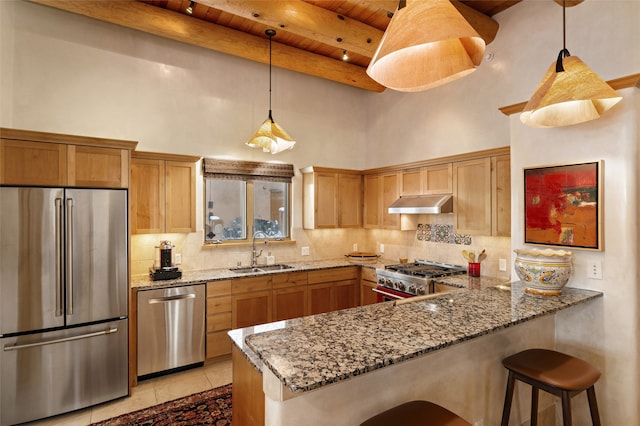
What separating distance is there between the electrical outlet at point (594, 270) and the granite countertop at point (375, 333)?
209 millimetres

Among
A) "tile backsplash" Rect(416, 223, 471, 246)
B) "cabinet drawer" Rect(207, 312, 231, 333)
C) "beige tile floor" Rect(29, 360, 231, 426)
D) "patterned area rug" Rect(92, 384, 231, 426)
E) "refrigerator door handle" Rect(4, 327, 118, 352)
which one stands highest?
"tile backsplash" Rect(416, 223, 471, 246)

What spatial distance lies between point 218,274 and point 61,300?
4.81ft

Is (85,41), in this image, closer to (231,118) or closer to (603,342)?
(231,118)

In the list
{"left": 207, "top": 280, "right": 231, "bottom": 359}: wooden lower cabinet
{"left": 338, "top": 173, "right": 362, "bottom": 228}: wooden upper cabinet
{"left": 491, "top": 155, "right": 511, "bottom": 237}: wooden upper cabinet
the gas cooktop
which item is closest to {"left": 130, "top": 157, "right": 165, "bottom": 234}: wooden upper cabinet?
{"left": 207, "top": 280, "right": 231, "bottom": 359}: wooden lower cabinet

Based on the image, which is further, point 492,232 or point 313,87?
point 313,87

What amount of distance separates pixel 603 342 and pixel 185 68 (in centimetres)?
483

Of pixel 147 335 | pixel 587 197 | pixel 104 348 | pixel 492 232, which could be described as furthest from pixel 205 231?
pixel 587 197

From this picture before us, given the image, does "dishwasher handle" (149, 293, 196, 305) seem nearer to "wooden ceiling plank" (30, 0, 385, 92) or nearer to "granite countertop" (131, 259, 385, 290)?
"granite countertop" (131, 259, 385, 290)

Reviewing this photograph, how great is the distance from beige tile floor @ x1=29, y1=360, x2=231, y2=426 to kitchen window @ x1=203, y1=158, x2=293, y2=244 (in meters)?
1.52

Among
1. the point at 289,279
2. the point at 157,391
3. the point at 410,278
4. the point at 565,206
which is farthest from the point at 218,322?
the point at 565,206

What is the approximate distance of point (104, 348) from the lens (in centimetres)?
289

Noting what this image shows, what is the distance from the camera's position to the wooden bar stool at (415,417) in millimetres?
1388

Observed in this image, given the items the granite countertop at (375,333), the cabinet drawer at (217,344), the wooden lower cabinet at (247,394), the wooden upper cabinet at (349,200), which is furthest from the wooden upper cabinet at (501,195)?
the cabinet drawer at (217,344)

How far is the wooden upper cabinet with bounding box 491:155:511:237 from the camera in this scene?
3270mm
